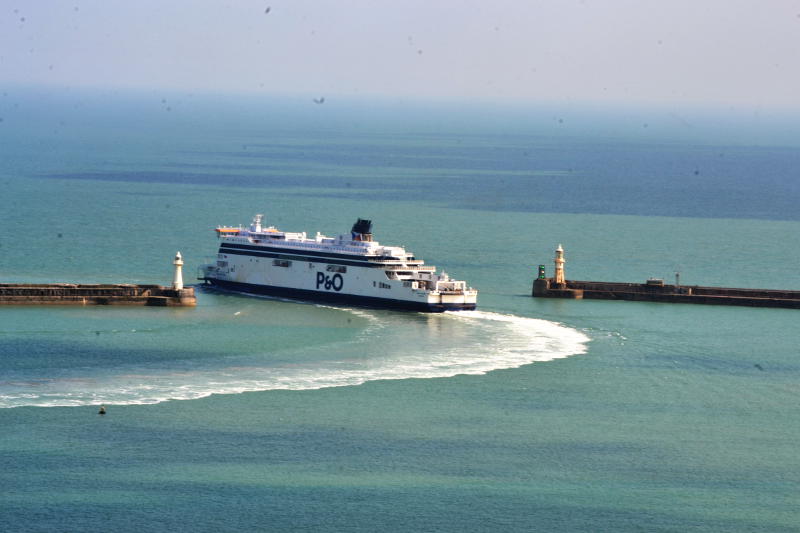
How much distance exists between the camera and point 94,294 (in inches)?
2879

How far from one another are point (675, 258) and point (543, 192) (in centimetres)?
5622

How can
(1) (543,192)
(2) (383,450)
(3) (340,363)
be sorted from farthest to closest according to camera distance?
(1) (543,192), (3) (340,363), (2) (383,450)

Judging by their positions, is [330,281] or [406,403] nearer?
[406,403]

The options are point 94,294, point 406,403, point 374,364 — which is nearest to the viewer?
point 406,403

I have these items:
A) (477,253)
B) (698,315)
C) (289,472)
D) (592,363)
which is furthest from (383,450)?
(477,253)

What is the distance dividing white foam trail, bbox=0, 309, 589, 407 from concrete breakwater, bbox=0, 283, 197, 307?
873 cm

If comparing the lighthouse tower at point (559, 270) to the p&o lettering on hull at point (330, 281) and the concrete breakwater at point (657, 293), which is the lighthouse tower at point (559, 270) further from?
the p&o lettering on hull at point (330, 281)

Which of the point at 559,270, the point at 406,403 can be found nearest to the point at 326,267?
the point at 559,270

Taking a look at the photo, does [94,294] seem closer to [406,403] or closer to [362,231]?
[362,231]

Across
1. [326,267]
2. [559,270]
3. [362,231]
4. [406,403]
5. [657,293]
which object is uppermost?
[362,231]

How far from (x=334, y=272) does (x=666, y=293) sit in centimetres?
1719

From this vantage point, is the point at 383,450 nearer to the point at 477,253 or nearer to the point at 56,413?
the point at 56,413

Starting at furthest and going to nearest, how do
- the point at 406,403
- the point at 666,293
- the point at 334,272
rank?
the point at 666,293
the point at 334,272
the point at 406,403

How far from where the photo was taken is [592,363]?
6206 centimetres
